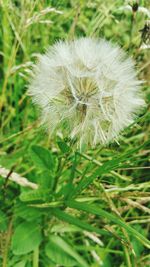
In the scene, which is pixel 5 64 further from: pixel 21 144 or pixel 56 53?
pixel 56 53

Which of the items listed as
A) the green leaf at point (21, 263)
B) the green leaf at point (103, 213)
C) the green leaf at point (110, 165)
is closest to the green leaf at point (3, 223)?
the green leaf at point (21, 263)

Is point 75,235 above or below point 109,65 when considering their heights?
below

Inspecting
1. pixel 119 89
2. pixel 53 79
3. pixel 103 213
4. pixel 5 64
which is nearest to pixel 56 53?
pixel 53 79

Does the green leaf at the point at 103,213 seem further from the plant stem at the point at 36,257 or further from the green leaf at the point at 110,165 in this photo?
the plant stem at the point at 36,257

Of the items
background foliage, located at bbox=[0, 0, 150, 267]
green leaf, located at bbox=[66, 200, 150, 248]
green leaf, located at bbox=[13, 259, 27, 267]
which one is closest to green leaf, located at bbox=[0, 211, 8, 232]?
background foliage, located at bbox=[0, 0, 150, 267]

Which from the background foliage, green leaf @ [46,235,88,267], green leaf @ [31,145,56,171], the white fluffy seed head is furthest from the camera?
green leaf @ [46,235,88,267]

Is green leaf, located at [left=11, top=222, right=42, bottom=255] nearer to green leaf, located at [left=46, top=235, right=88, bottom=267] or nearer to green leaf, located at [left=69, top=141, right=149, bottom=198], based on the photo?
green leaf, located at [left=46, top=235, right=88, bottom=267]
